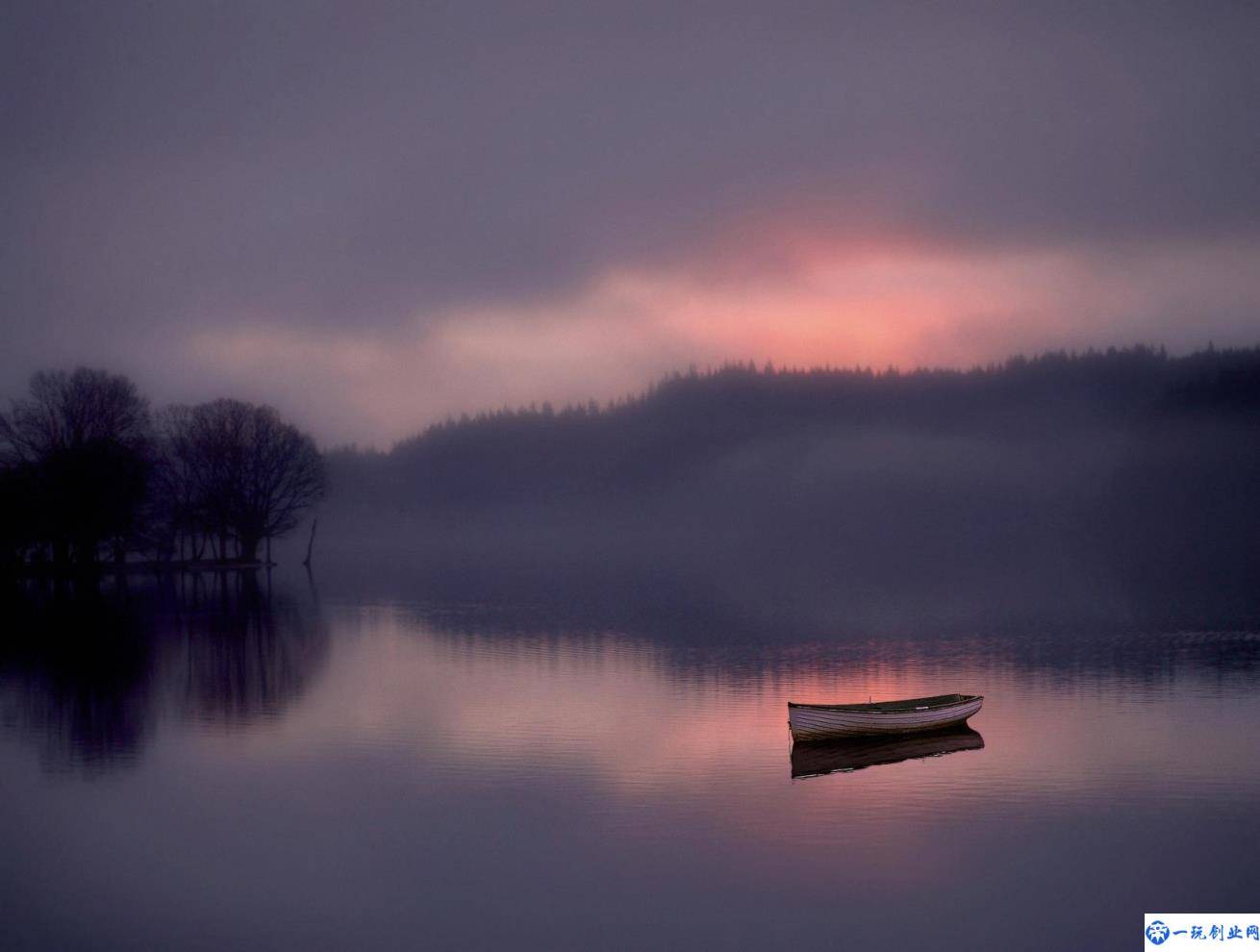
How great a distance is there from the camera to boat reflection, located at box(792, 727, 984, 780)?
102 ft

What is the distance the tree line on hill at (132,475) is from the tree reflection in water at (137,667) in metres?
15.0

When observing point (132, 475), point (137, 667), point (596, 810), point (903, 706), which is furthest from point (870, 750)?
point (132, 475)

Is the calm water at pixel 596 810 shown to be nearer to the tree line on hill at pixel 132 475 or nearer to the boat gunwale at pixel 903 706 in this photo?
the boat gunwale at pixel 903 706

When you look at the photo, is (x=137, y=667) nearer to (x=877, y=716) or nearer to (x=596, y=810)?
(x=596, y=810)

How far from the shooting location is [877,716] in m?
33.6

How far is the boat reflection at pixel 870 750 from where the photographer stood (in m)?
31.0

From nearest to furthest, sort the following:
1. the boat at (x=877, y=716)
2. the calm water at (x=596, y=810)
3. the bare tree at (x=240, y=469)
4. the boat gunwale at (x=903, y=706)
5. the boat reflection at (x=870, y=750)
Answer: the calm water at (x=596, y=810)
the boat reflection at (x=870, y=750)
the boat at (x=877, y=716)
the boat gunwale at (x=903, y=706)
the bare tree at (x=240, y=469)

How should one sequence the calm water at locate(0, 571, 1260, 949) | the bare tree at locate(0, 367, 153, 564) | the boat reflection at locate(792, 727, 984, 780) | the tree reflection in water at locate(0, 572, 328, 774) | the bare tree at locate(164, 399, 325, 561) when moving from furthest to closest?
1. the bare tree at locate(164, 399, 325, 561)
2. the bare tree at locate(0, 367, 153, 564)
3. the tree reflection in water at locate(0, 572, 328, 774)
4. the boat reflection at locate(792, 727, 984, 780)
5. the calm water at locate(0, 571, 1260, 949)

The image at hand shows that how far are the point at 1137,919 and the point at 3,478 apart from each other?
95962mm

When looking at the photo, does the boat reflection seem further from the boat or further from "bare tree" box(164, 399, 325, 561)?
"bare tree" box(164, 399, 325, 561)

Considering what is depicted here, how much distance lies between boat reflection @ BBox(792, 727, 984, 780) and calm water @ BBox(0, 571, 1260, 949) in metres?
0.32

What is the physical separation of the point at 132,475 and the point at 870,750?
84.2 m

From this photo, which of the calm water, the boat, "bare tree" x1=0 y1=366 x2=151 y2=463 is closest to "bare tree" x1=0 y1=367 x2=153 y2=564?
"bare tree" x1=0 y1=366 x2=151 y2=463

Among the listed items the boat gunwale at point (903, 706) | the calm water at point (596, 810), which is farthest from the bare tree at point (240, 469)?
the boat gunwale at point (903, 706)
